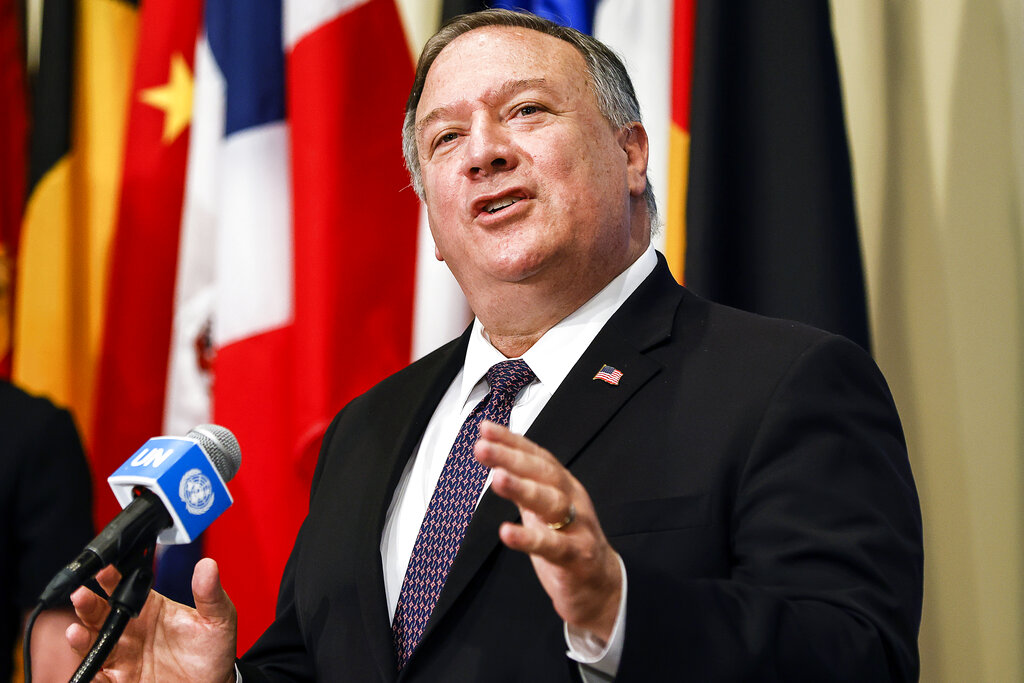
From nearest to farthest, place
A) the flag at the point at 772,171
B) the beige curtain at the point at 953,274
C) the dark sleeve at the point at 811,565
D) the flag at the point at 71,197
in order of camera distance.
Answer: the dark sleeve at the point at 811,565 < the beige curtain at the point at 953,274 < the flag at the point at 772,171 < the flag at the point at 71,197

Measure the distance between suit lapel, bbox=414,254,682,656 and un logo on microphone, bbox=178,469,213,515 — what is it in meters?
0.31

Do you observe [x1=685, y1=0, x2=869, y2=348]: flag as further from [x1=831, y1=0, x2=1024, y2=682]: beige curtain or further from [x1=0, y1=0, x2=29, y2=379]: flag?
[x1=0, y1=0, x2=29, y2=379]: flag

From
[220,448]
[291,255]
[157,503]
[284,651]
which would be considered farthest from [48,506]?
[157,503]

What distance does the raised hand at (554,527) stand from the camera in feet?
2.74

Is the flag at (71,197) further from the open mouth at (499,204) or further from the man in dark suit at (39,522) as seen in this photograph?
the open mouth at (499,204)

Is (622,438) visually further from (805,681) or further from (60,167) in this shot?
(60,167)

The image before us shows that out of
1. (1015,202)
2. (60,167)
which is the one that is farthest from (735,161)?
(60,167)

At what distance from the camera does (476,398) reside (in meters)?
1.54

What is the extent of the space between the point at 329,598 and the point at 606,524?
1.59 ft

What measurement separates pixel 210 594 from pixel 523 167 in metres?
0.79

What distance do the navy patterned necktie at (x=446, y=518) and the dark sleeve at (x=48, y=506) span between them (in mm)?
→ 1407

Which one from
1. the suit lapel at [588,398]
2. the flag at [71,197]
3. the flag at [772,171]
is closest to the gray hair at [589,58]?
the suit lapel at [588,398]

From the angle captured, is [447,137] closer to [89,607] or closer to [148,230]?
[89,607]

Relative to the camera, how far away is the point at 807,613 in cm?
99
